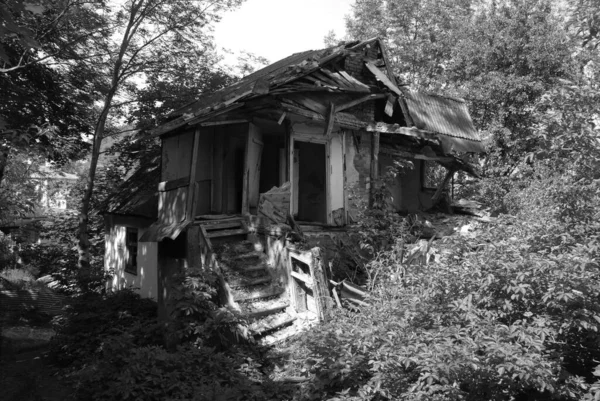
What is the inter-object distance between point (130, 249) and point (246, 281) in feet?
22.1

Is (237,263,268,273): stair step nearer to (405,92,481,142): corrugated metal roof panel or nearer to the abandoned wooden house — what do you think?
the abandoned wooden house

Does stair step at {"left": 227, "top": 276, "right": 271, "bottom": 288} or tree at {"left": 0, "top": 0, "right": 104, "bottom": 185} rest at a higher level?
tree at {"left": 0, "top": 0, "right": 104, "bottom": 185}

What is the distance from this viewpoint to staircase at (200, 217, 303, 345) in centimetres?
822

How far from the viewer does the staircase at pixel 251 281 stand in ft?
27.0

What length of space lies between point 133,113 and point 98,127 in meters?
2.19

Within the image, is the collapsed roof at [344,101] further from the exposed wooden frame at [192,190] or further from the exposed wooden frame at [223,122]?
the exposed wooden frame at [192,190]

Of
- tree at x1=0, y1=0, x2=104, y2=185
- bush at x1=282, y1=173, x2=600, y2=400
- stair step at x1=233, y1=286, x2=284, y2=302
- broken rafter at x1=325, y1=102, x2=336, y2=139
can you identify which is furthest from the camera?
tree at x1=0, y1=0, x2=104, y2=185

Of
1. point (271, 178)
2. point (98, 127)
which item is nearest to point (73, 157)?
point (98, 127)

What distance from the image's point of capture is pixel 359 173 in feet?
38.7

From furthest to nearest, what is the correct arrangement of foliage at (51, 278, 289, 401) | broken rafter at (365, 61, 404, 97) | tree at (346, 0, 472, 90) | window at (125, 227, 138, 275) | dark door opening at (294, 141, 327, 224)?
tree at (346, 0, 472, 90), window at (125, 227, 138, 275), dark door opening at (294, 141, 327, 224), broken rafter at (365, 61, 404, 97), foliage at (51, 278, 289, 401)

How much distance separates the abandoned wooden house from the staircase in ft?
0.09

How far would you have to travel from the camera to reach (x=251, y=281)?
29.1ft

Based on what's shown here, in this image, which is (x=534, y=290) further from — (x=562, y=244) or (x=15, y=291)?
(x=15, y=291)

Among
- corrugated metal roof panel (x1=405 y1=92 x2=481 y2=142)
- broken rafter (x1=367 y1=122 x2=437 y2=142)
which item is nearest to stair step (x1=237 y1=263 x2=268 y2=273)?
broken rafter (x1=367 y1=122 x2=437 y2=142)
